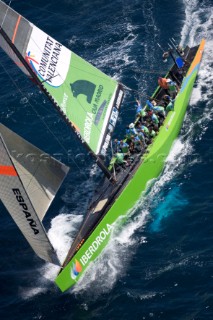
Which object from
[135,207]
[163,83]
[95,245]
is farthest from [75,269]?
[163,83]

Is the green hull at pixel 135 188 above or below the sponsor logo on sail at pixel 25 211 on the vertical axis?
below

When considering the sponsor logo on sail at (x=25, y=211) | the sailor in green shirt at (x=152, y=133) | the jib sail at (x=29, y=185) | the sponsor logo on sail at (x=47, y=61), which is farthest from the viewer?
the sailor in green shirt at (x=152, y=133)

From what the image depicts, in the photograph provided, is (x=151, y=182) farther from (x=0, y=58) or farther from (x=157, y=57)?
(x=0, y=58)

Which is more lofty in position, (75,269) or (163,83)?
(163,83)

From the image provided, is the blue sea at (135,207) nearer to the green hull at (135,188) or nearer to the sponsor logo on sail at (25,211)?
the green hull at (135,188)

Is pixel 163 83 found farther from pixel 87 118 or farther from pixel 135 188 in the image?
pixel 135 188

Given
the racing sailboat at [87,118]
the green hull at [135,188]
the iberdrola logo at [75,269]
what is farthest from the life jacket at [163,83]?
the iberdrola logo at [75,269]

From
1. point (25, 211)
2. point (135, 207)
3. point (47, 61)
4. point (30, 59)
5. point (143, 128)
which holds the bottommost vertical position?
point (135, 207)
